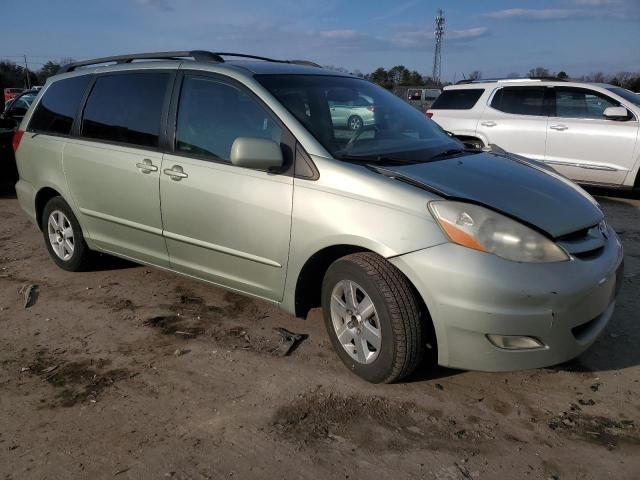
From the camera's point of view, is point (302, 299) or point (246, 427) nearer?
point (246, 427)

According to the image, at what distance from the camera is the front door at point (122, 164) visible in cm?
394

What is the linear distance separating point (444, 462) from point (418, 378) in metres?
0.70

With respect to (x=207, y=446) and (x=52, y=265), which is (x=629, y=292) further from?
(x=52, y=265)

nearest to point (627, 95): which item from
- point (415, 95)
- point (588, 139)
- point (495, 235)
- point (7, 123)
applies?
point (588, 139)

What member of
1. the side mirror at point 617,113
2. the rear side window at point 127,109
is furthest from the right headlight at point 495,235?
the side mirror at point 617,113

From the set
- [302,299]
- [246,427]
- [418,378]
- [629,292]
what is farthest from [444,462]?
[629,292]

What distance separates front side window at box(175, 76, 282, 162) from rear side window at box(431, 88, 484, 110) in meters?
6.38

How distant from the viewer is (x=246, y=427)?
2.74 metres

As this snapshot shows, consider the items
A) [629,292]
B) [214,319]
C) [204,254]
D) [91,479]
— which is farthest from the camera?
[629,292]

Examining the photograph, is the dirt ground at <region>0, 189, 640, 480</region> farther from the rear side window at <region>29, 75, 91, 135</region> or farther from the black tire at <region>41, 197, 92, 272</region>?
the rear side window at <region>29, 75, 91, 135</region>

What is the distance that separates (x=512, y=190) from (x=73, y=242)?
11.8 feet

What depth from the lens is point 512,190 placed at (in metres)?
3.09

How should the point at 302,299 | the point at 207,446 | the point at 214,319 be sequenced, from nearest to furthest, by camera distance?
the point at 207,446
the point at 302,299
the point at 214,319

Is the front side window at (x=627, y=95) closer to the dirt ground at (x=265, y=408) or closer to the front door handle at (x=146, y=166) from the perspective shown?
the dirt ground at (x=265, y=408)
